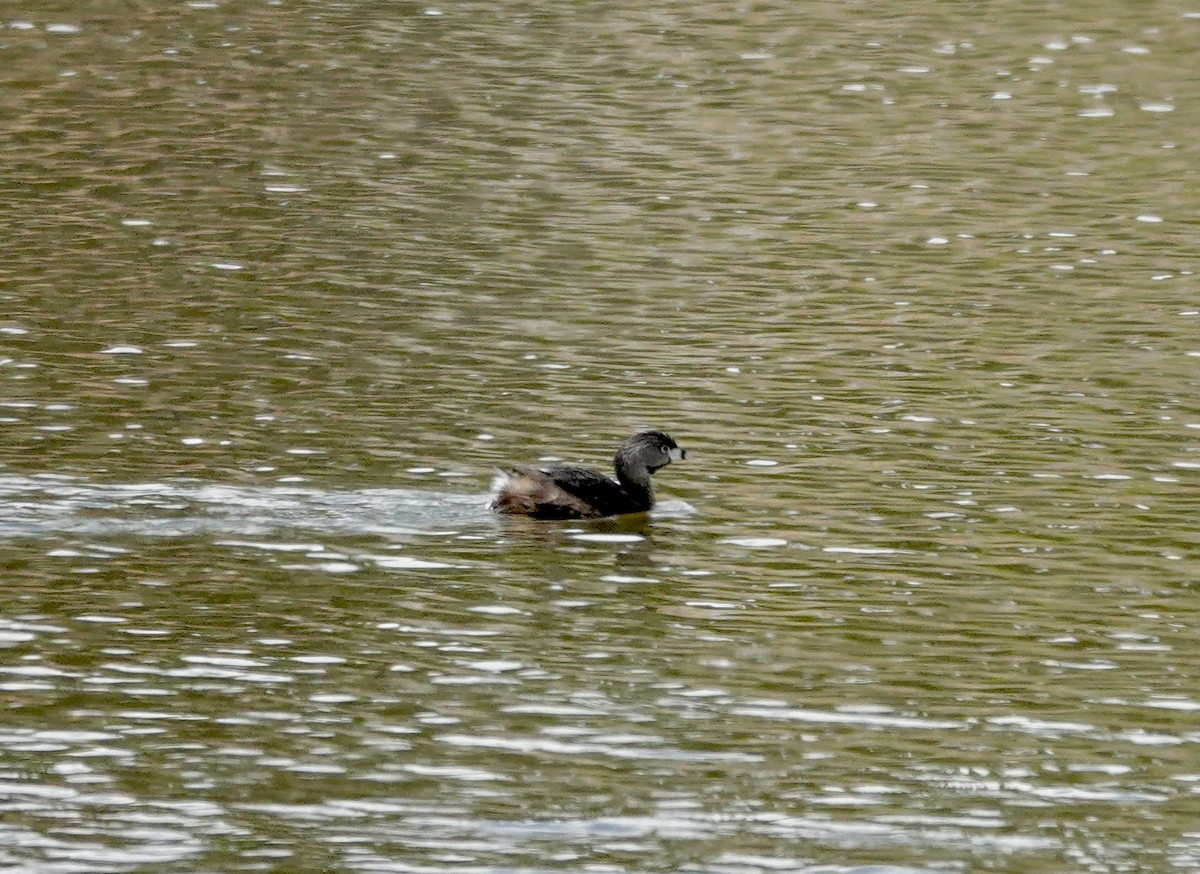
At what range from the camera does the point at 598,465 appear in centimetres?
1614

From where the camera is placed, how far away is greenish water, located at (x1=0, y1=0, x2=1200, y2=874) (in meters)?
10.4

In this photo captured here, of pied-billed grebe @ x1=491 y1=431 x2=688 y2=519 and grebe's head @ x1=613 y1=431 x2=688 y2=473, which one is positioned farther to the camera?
grebe's head @ x1=613 y1=431 x2=688 y2=473

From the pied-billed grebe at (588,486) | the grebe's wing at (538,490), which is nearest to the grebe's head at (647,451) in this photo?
the pied-billed grebe at (588,486)

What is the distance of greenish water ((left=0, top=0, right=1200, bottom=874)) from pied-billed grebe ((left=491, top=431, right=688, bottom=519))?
0.51ft

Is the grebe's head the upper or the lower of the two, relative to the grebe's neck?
upper

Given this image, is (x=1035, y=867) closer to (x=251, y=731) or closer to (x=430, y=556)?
(x=251, y=731)

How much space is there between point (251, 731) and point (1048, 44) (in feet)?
90.0

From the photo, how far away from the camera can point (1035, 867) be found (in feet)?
31.6

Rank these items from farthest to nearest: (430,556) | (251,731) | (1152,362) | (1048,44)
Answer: (1048,44) < (1152,362) < (430,556) < (251,731)

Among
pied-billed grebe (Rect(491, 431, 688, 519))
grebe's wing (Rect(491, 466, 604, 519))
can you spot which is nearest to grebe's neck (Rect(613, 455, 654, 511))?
pied-billed grebe (Rect(491, 431, 688, 519))

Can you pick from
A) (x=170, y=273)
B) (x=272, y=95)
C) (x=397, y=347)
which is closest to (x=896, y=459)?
(x=397, y=347)

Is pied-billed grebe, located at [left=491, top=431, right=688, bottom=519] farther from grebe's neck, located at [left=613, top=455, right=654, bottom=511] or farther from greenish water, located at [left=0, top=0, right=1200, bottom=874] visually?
greenish water, located at [left=0, top=0, right=1200, bottom=874]

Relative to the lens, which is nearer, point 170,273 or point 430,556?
point 430,556

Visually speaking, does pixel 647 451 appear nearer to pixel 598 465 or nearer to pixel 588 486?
pixel 588 486
